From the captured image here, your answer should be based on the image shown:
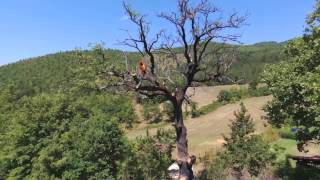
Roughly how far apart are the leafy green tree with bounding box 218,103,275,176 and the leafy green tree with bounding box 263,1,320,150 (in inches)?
357

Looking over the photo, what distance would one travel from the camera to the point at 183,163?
90.7ft

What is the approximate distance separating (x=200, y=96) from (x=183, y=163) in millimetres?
142480

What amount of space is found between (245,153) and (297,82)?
16309 mm

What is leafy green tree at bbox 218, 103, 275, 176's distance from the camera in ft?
159

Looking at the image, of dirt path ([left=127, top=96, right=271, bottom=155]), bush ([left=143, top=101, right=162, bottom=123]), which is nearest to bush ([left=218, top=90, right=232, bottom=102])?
dirt path ([left=127, top=96, right=271, bottom=155])

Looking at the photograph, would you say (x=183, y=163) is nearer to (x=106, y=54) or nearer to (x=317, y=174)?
(x=106, y=54)

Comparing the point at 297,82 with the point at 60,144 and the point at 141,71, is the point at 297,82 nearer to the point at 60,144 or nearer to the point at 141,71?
the point at 141,71

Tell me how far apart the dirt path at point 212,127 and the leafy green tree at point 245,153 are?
36.6m

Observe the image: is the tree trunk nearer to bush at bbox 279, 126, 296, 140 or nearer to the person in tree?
the person in tree

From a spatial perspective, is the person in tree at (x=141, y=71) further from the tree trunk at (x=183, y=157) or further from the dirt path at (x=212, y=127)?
the dirt path at (x=212, y=127)

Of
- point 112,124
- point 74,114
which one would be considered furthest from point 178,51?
point 74,114

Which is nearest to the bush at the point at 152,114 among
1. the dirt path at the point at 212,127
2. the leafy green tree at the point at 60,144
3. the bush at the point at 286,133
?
the dirt path at the point at 212,127

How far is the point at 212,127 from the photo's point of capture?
401 ft

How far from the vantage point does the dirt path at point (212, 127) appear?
97062 mm
